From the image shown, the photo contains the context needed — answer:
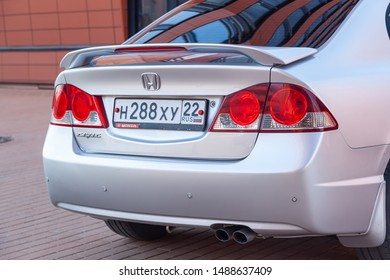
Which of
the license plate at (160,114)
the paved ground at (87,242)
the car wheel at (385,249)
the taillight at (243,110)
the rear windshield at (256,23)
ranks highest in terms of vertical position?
the rear windshield at (256,23)

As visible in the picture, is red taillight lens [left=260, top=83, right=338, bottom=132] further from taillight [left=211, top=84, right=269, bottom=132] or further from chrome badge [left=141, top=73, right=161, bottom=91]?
chrome badge [left=141, top=73, right=161, bottom=91]

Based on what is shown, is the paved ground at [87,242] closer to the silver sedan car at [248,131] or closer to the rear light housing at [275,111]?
the silver sedan car at [248,131]

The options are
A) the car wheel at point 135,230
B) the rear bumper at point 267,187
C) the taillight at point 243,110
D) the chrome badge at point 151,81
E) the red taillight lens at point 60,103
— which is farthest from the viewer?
the car wheel at point 135,230

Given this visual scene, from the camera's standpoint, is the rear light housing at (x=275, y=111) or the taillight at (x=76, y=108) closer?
the rear light housing at (x=275, y=111)

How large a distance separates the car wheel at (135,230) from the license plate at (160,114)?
3.13 feet

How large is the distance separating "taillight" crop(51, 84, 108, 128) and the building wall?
9992mm

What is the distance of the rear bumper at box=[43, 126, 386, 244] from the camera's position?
3717 millimetres

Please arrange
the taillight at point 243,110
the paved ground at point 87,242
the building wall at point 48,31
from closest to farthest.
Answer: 1. the taillight at point 243,110
2. the paved ground at point 87,242
3. the building wall at point 48,31

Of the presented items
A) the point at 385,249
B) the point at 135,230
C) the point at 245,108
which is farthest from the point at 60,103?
the point at 385,249

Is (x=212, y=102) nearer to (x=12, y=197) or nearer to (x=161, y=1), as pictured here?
(x=12, y=197)

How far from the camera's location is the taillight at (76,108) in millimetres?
4375

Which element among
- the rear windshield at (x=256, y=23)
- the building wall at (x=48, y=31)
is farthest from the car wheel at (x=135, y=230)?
the building wall at (x=48, y=31)

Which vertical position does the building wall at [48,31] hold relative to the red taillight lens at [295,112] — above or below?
below
